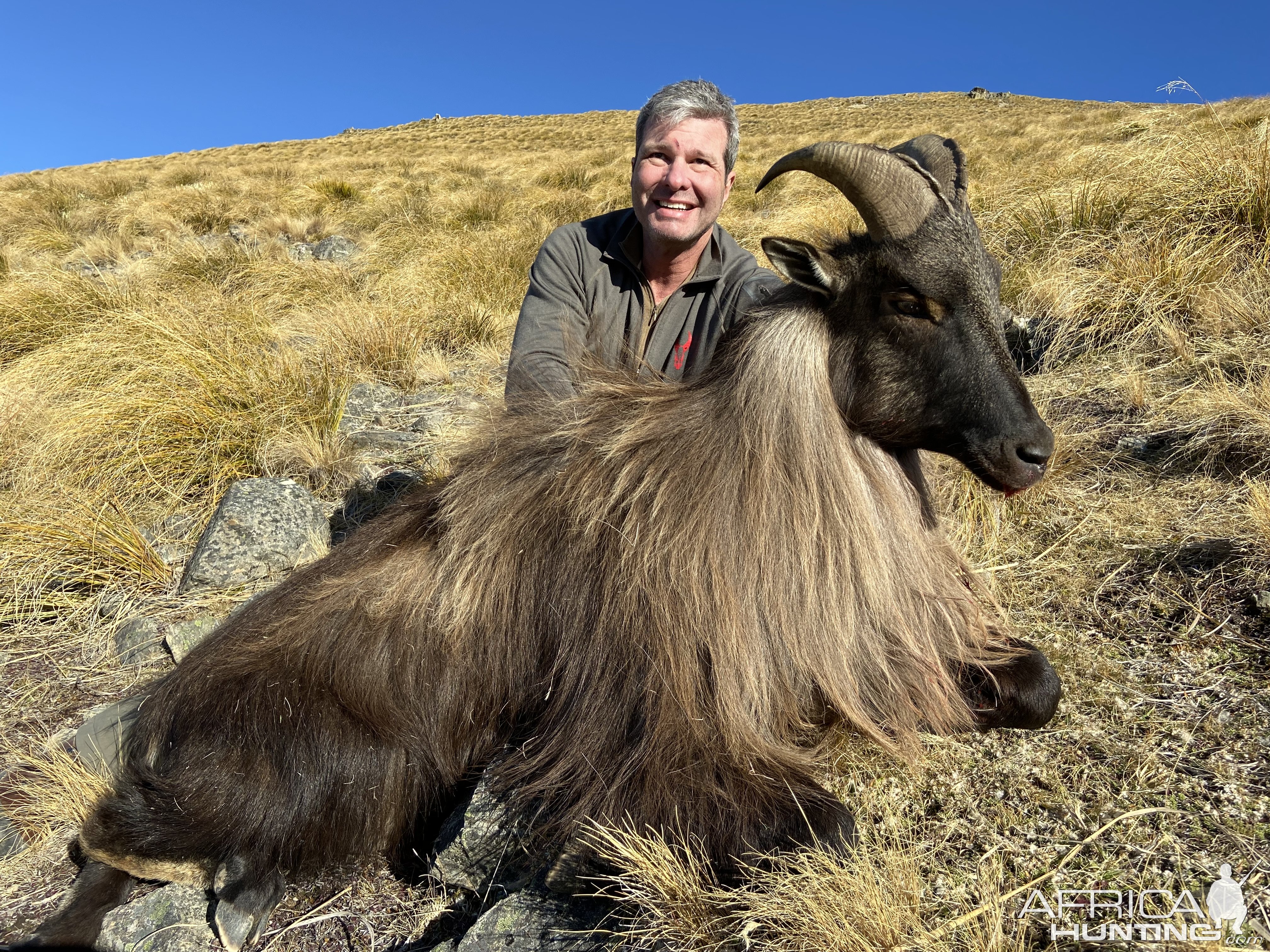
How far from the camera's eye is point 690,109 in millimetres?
3693

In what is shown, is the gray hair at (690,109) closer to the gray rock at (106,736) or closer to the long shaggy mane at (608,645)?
the long shaggy mane at (608,645)

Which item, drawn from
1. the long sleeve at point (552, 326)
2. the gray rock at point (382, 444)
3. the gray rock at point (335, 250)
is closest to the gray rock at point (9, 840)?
the long sleeve at point (552, 326)

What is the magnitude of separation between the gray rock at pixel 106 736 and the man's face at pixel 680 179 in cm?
286

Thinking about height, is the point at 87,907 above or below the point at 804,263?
below

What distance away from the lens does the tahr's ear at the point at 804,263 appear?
7.95 feet

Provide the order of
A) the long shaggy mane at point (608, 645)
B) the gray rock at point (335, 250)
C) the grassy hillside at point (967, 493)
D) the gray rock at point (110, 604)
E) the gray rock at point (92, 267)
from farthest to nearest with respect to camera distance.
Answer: the gray rock at point (335, 250), the gray rock at point (92, 267), the gray rock at point (110, 604), the long shaggy mane at point (608, 645), the grassy hillside at point (967, 493)

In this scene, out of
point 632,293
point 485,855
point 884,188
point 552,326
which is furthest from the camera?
point 632,293

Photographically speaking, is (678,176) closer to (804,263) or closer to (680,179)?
(680,179)

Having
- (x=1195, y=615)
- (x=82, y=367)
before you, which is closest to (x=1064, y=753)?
(x=1195, y=615)

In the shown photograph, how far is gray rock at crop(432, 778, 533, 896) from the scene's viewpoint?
8.04ft

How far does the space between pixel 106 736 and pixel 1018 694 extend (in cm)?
323

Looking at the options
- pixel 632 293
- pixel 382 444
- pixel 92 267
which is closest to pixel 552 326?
pixel 632 293

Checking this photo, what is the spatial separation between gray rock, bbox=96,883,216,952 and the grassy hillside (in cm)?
28

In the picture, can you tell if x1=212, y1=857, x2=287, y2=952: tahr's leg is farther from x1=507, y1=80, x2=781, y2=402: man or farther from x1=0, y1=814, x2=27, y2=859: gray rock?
x1=507, y1=80, x2=781, y2=402: man
